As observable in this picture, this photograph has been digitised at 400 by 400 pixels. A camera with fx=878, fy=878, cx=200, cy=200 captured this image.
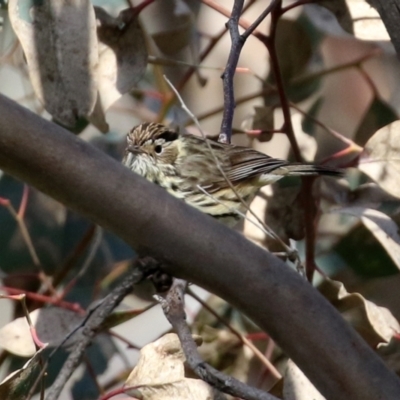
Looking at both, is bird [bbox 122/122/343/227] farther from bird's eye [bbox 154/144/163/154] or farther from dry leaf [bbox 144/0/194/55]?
dry leaf [bbox 144/0/194/55]

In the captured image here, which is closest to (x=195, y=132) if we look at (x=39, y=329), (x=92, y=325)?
(x=39, y=329)

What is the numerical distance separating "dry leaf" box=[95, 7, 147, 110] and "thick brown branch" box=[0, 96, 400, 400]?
88 centimetres

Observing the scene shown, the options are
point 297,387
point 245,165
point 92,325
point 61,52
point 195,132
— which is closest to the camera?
point 92,325

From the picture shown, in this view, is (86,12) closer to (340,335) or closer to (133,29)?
(133,29)

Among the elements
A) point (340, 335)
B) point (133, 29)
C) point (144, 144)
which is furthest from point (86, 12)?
point (340, 335)

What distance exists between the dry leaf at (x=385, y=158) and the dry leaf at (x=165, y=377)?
0.74 metres

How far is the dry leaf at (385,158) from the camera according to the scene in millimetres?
1940

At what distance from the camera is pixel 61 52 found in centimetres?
185

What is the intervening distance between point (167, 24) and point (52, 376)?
1.28m

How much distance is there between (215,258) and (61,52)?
36.1 inches

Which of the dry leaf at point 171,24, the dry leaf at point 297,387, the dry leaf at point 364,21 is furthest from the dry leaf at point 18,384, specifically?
the dry leaf at point 171,24

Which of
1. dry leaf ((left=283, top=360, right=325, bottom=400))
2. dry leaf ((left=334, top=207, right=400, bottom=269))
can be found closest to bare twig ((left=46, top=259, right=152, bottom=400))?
dry leaf ((left=283, top=360, right=325, bottom=400))

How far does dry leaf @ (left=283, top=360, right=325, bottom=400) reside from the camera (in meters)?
1.67

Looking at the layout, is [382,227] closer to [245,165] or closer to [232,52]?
[245,165]
